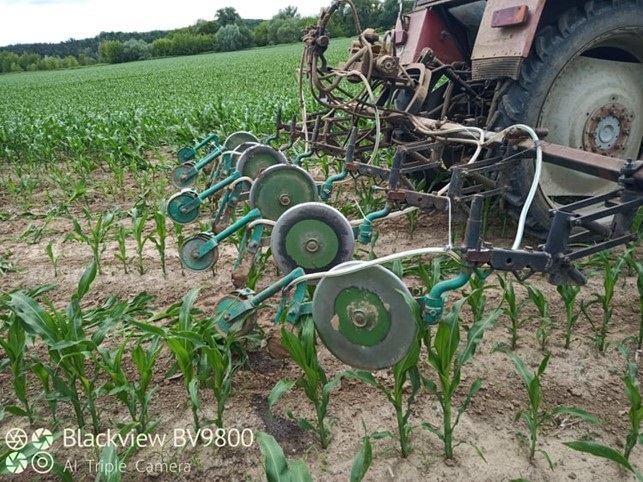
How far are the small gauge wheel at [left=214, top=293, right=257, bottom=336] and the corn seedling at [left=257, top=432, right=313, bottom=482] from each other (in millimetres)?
645

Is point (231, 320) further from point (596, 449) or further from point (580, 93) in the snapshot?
point (580, 93)

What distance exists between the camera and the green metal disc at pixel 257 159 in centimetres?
371

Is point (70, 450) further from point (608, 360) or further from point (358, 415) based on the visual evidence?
point (608, 360)

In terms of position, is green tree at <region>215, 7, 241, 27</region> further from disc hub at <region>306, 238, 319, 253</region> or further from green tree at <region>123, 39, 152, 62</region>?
disc hub at <region>306, 238, 319, 253</region>

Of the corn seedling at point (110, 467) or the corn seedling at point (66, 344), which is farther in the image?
the corn seedling at point (66, 344)

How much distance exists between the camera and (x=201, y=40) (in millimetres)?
63156

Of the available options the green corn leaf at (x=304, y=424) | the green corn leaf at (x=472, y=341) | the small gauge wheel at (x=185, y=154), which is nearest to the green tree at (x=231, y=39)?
the small gauge wheel at (x=185, y=154)

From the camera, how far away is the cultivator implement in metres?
1.72

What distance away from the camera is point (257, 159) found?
12.4ft

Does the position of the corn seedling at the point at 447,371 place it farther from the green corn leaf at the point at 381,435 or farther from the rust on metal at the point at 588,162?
the rust on metal at the point at 588,162

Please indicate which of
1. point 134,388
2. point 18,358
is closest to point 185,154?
point 18,358

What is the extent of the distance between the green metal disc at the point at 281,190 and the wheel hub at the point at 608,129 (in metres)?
1.67

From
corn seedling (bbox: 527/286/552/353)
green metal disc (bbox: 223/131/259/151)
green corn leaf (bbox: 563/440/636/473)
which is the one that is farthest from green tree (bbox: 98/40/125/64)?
green corn leaf (bbox: 563/440/636/473)

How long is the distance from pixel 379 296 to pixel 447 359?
1.03 feet
